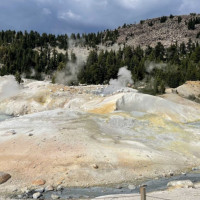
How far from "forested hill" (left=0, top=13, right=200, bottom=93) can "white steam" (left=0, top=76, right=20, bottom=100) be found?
20.0ft

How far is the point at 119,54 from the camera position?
115 m

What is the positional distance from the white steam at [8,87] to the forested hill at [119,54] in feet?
20.0

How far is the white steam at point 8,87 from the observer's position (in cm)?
6519

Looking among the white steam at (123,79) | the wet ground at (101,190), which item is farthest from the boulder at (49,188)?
the white steam at (123,79)

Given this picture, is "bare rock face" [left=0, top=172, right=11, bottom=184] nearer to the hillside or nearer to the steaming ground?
the steaming ground

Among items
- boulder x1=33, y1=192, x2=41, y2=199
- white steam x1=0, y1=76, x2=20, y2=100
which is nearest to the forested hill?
white steam x1=0, y1=76, x2=20, y2=100

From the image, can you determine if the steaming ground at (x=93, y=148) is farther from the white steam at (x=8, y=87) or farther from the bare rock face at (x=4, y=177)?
the white steam at (x=8, y=87)

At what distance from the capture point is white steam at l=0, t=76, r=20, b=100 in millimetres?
65188

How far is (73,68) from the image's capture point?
110m

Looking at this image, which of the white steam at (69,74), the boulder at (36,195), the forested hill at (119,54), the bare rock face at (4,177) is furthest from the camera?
the white steam at (69,74)

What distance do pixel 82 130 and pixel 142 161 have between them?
25.7 feet

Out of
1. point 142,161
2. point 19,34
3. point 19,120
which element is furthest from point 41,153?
point 19,34

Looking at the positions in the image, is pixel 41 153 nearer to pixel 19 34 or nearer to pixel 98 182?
pixel 98 182

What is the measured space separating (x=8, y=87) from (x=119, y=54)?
59.1 meters
